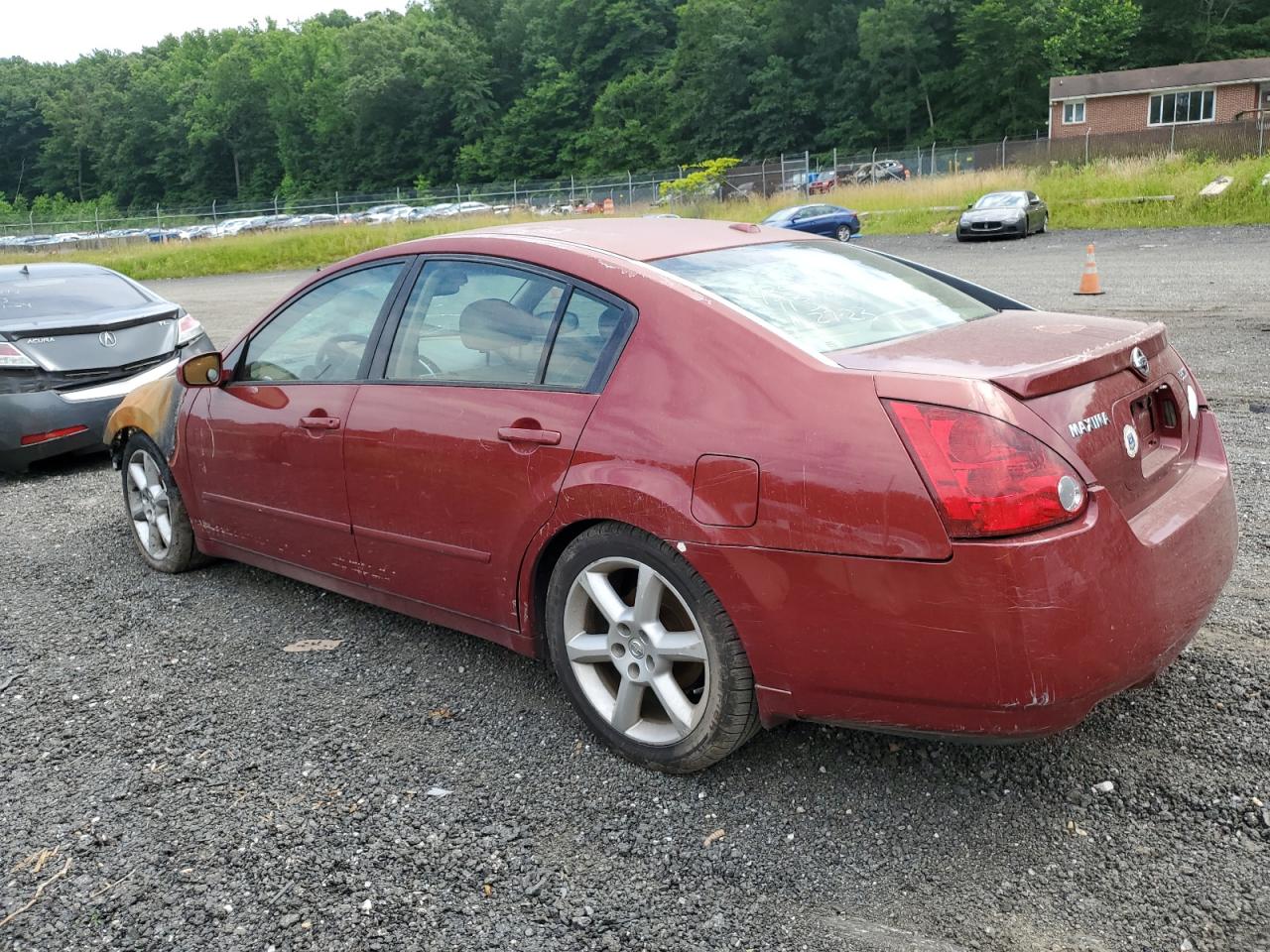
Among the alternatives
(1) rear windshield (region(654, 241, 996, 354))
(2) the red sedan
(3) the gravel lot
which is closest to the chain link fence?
(1) rear windshield (region(654, 241, 996, 354))

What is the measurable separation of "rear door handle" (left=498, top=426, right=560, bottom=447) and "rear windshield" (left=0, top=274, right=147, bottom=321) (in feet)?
19.4

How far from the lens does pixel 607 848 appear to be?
277 cm

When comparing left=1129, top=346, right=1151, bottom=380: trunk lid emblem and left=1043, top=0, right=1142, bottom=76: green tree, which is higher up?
left=1043, top=0, right=1142, bottom=76: green tree

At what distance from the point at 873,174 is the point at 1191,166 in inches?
764

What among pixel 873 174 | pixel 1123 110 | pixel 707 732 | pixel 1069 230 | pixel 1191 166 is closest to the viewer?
pixel 707 732

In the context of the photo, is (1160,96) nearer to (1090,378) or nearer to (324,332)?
(324,332)

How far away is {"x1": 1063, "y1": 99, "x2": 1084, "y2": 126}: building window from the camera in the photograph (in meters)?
58.2

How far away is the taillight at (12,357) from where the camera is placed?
23.8 feet

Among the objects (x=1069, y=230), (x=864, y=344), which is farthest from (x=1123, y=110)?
(x=864, y=344)

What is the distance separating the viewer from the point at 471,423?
11.1ft

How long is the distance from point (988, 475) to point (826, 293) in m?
1.11

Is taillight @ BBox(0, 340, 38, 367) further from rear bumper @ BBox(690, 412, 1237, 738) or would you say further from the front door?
rear bumper @ BBox(690, 412, 1237, 738)

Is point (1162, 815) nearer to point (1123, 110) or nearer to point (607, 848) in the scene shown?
point (607, 848)

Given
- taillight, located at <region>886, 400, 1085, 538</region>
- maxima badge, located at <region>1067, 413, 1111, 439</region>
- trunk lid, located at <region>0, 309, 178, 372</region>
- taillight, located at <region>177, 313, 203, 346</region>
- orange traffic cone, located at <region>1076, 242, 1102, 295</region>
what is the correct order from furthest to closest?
orange traffic cone, located at <region>1076, 242, 1102, 295</region> → taillight, located at <region>177, 313, 203, 346</region> → trunk lid, located at <region>0, 309, 178, 372</region> → maxima badge, located at <region>1067, 413, 1111, 439</region> → taillight, located at <region>886, 400, 1085, 538</region>
